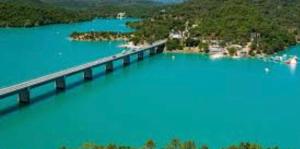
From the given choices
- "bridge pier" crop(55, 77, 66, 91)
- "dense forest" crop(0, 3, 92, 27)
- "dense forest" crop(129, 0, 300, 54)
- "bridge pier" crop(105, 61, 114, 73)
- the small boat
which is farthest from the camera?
"dense forest" crop(0, 3, 92, 27)

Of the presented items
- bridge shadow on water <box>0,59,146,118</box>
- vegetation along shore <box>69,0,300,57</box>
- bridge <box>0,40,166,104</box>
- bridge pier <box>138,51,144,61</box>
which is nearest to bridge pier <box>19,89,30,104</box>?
bridge <box>0,40,166,104</box>

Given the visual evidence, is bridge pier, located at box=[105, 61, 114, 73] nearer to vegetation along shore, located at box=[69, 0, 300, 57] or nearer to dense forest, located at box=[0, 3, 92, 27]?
vegetation along shore, located at box=[69, 0, 300, 57]

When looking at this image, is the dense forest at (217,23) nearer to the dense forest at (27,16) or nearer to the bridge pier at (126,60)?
the dense forest at (27,16)

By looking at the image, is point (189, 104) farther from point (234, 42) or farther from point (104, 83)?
point (234, 42)

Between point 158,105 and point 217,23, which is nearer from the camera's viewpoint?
point 158,105

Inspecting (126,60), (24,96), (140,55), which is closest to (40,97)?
(24,96)

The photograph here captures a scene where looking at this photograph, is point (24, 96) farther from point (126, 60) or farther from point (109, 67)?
point (126, 60)

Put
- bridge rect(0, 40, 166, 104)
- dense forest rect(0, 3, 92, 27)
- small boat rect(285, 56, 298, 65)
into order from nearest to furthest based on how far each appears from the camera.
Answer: bridge rect(0, 40, 166, 104) < small boat rect(285, 56, 298, 65) < dense forest rect(0, 3, 92, 27)
